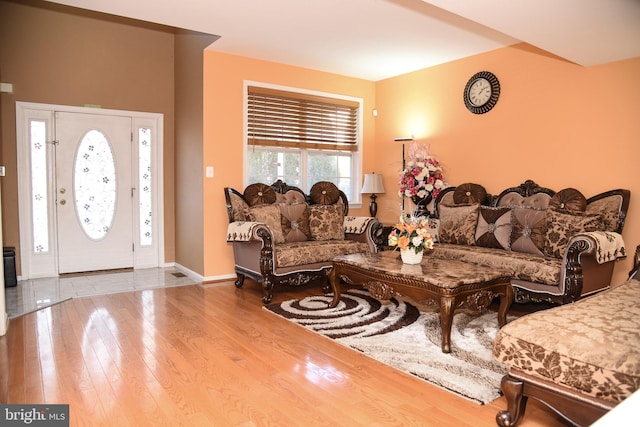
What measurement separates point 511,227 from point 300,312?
218cm

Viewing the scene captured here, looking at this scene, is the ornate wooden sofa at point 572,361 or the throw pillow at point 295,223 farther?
the throw pillow at point 295,223

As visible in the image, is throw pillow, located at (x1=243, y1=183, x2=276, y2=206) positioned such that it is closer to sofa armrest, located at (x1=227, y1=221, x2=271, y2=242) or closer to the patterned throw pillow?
the patterned throw pillow

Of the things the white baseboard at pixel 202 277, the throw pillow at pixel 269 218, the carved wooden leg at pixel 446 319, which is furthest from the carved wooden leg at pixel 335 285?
the white baseboard at pixel 202 277

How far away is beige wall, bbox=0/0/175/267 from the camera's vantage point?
499 cm

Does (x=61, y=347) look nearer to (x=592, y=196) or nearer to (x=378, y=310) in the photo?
(x=378, y=310)

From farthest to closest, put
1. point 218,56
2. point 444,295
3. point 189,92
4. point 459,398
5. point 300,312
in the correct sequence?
point 189,92 → point 218,56 → point 300,312 → point 444,295 → point 459,398

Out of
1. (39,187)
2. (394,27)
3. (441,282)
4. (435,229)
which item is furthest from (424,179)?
(39,187)

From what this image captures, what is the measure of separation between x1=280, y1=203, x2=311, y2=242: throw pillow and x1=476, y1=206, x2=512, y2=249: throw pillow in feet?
5.90

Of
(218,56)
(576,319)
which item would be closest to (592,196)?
(576,319)

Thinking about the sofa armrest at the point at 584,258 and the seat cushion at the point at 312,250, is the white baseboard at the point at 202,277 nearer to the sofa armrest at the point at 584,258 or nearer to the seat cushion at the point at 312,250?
the seat cushion at the point at 312,250

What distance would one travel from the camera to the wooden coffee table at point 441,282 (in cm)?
296

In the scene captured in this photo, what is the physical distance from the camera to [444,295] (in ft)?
9.69

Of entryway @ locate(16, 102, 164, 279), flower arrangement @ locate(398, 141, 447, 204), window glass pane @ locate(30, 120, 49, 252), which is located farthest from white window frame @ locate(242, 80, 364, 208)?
window glass pane @ locate(30, 120, 49, 252)

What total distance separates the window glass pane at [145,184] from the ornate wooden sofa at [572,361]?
4.92m
